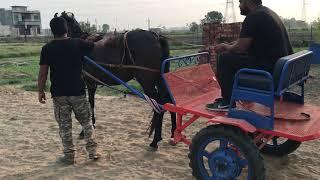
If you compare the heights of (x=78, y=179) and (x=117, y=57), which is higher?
(x=117, y=57)

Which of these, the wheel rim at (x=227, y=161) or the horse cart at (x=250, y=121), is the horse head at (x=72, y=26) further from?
the wheel rim at (x=227, y=161)

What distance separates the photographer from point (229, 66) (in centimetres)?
→ 452

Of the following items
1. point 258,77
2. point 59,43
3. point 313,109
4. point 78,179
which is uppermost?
point 59,43

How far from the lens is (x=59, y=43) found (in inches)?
209

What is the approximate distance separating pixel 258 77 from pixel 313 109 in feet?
3.92

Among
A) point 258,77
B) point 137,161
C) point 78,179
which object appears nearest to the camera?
point 258,77

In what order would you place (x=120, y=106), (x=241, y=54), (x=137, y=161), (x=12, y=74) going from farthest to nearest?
(x=12, y=74) < (x=120, y=106) < (x=137, y=161) < (x=241, y=54)

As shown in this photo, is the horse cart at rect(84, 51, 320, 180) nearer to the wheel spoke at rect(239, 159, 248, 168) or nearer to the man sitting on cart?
the wheel spoke at rect(239, 159, 248, 168)

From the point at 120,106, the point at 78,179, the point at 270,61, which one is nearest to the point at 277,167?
the point at 270,61

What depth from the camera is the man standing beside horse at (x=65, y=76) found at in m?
5.29

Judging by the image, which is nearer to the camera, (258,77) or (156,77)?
(258,77)

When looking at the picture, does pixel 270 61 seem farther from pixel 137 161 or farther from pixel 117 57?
pixel 117 57

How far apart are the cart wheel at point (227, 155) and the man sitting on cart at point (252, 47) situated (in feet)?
1.33

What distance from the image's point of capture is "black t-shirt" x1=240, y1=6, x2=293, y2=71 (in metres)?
4.20
